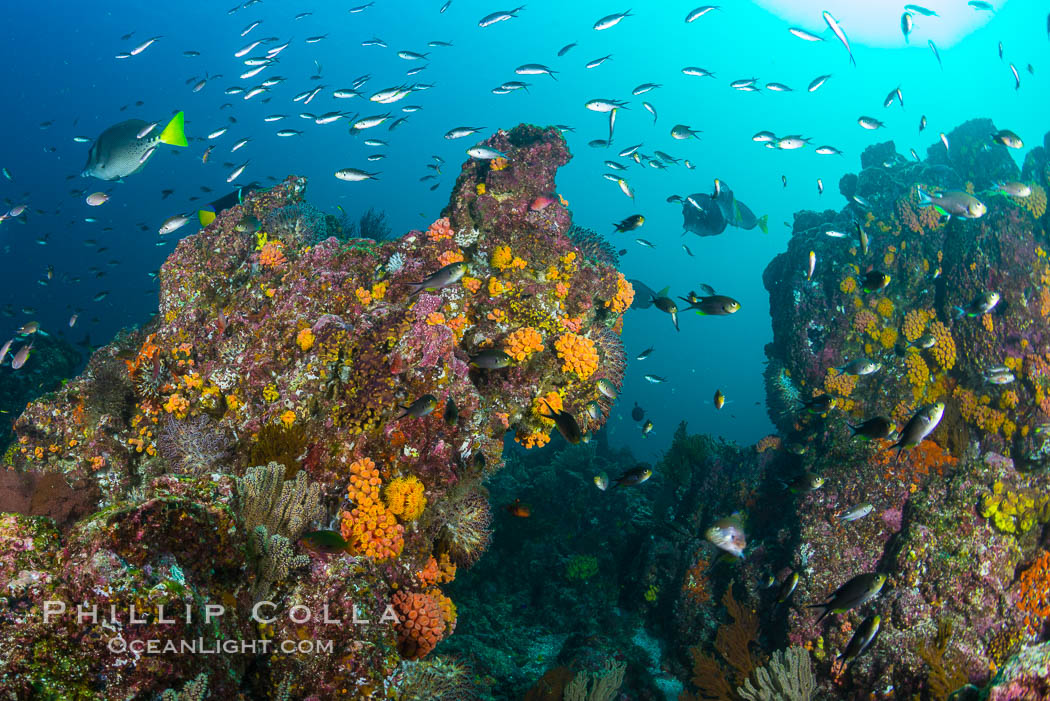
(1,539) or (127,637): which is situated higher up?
(1,539)

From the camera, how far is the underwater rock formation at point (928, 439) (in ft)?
19.0

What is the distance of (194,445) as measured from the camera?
15.0ft

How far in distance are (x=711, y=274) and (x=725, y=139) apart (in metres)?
39.8

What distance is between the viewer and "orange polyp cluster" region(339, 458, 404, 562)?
402 cm

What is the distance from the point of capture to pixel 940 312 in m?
8.64

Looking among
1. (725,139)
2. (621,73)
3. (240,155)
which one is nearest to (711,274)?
(725,139)

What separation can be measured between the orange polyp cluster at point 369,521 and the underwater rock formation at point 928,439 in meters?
5.80

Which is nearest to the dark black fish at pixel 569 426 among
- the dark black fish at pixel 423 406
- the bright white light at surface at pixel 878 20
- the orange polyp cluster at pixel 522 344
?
the orange polyp cluster at pixel 522 344

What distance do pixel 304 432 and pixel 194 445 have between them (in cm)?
117

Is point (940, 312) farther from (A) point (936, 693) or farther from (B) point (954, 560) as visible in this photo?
(A) point (936, 693)

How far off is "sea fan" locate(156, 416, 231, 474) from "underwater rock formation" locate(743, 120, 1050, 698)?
7631 millimetres

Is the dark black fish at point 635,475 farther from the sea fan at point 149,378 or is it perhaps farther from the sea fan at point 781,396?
the sea fan at point 149,378

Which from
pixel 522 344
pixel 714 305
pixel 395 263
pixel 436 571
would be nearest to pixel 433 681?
pixel 436 571

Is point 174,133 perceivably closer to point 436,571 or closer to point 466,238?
point 466,238
